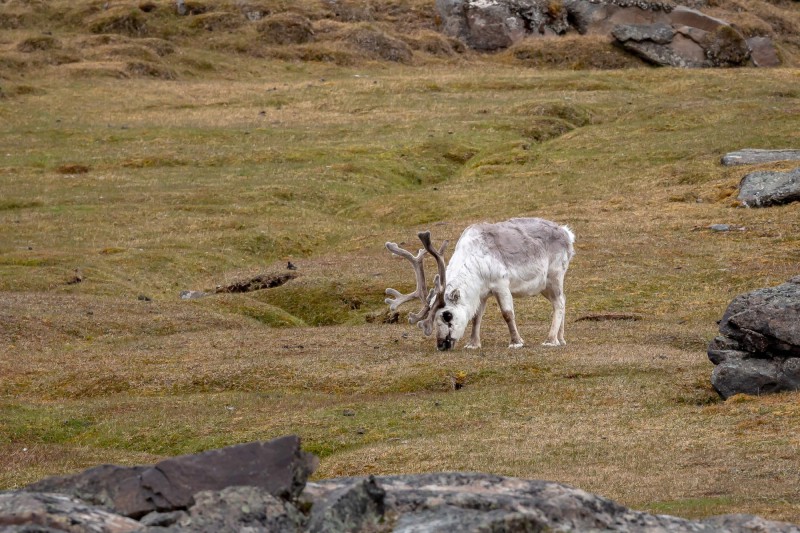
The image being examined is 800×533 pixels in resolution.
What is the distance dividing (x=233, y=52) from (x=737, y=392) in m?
74.4

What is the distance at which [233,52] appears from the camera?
9319 cm

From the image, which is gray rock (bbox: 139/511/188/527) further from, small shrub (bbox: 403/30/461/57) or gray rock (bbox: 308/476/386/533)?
small shrub (bbox: 403/30/461/57)

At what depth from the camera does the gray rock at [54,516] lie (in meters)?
8.98

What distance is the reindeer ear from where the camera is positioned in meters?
28.0

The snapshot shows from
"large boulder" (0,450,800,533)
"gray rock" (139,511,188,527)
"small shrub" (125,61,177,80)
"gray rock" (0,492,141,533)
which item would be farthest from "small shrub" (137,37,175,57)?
"gray rock" (139,511,188,527)

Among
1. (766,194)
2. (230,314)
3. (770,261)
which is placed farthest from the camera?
(766,194)

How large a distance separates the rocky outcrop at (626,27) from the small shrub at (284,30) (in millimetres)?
13060

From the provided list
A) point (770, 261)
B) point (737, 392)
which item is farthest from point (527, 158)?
point (737, 392)

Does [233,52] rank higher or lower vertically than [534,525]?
lower

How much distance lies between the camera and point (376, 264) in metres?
45.2

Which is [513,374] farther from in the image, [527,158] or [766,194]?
[527,158]

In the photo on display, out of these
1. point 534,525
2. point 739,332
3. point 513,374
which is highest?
point 534,525

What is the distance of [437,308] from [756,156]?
34.0 metres

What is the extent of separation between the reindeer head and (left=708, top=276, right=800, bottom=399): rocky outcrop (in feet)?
21.1
